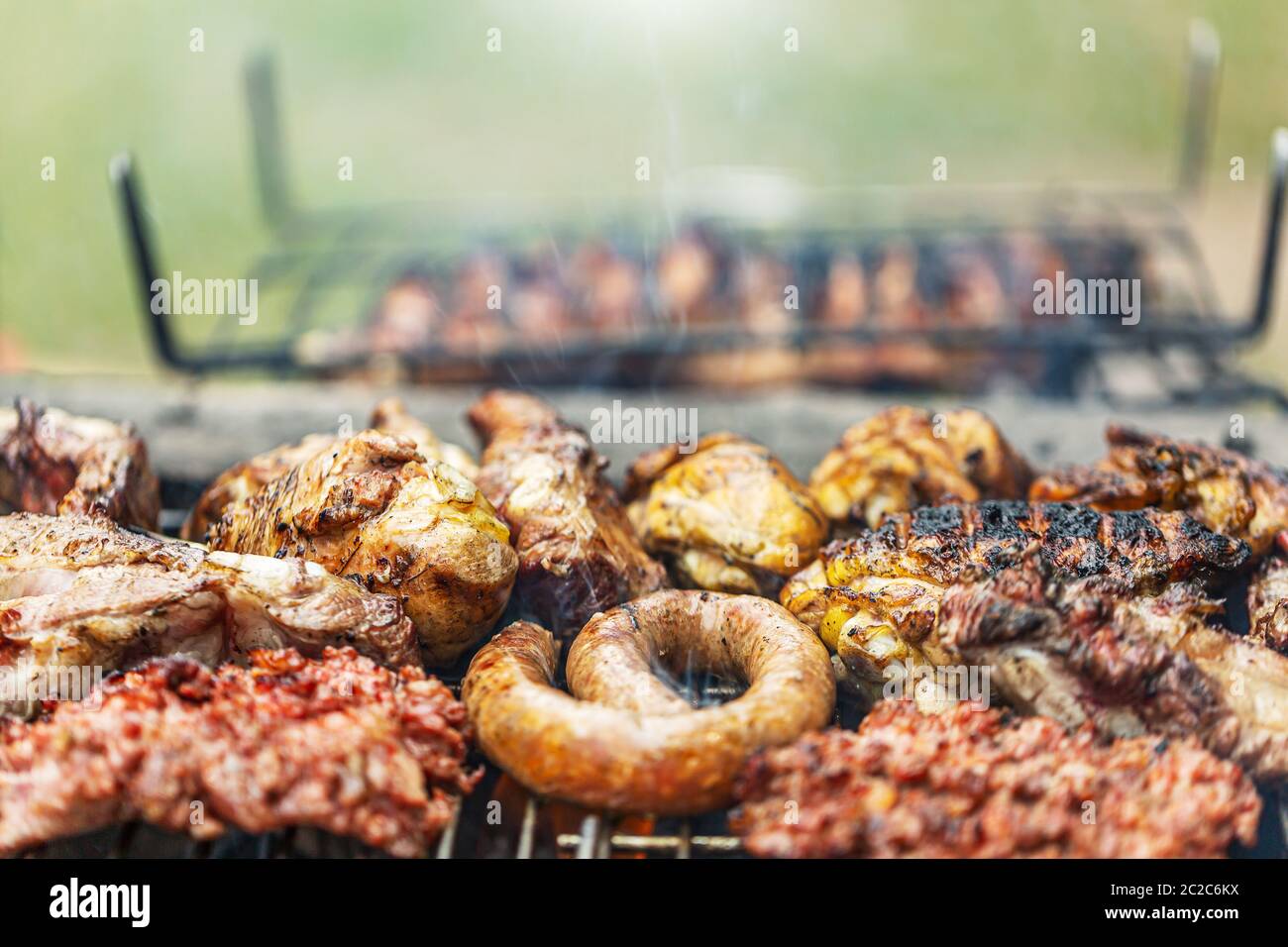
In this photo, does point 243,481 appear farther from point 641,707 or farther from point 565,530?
point 641,707

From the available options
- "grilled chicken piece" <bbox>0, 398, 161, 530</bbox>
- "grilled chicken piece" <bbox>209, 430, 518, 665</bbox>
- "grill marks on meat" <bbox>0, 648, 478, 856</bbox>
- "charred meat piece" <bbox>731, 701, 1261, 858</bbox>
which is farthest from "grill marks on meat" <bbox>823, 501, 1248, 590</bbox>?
"grilled chicken piece" <bbox>0, 398, 161, 530</bbox>

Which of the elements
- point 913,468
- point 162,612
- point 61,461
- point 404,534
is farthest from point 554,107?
point 162,612

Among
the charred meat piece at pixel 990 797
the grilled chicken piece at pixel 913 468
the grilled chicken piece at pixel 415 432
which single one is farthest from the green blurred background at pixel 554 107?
the charred meat piece at pixel 990 797

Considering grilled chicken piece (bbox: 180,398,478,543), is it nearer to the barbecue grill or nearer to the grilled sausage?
the grilled sausage

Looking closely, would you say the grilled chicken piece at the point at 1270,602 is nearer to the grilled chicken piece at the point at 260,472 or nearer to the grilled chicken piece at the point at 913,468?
the grilled chicken piece at the point at 913,468

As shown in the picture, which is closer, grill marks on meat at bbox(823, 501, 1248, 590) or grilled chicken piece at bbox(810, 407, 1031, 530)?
grill marks on meat at bbox(823, 501, 1248, 590)

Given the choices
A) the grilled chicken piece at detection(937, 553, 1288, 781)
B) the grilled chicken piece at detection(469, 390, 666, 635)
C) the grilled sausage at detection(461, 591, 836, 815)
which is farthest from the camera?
the grilled chicken piece at detection(469, 390, 666, 635)
